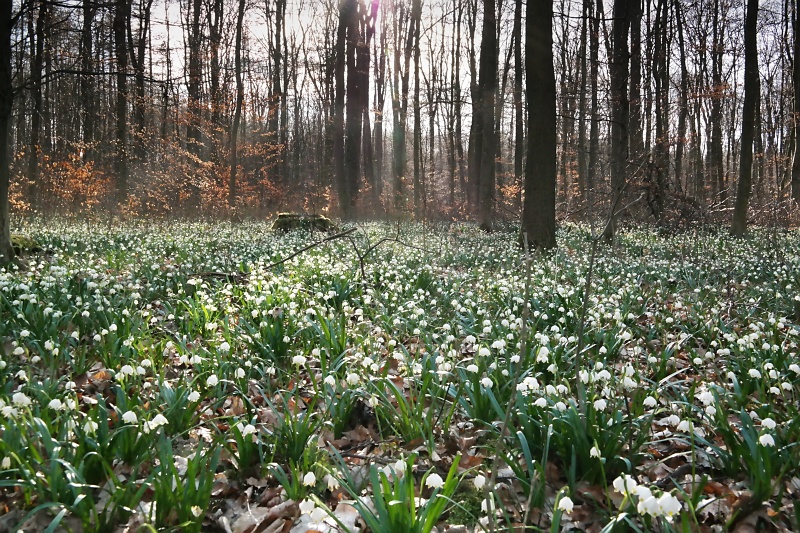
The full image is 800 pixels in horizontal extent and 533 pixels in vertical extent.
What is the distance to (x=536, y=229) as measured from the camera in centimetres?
1034

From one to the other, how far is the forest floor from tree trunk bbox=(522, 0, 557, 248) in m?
4.35

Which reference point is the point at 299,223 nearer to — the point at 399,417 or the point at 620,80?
the point at 620,80

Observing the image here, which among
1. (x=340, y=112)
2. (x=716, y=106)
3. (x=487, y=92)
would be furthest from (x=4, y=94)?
(x=716, y=106)

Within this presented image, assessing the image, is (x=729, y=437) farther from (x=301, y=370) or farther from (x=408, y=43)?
(x=408, y=43)

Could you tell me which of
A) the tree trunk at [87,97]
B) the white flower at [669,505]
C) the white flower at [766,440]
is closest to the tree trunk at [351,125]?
the tree trunk at [87,97]

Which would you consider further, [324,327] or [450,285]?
[450,285]

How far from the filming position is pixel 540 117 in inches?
395

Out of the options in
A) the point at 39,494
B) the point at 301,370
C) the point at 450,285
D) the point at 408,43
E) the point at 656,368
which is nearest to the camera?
the point at 39,494

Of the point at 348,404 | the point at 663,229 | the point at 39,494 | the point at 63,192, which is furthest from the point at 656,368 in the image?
the point at 63,192

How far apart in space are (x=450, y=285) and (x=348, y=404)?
11.0 ft

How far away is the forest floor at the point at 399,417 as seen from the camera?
215 cm

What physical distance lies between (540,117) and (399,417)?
8.35m

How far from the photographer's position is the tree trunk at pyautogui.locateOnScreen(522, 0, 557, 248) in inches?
393

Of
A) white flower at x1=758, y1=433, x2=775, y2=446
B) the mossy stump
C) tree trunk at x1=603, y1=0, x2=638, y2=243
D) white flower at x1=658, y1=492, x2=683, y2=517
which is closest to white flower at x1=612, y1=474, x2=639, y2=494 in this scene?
white flower at x1=658, y1=492, x2=683, y2=517
